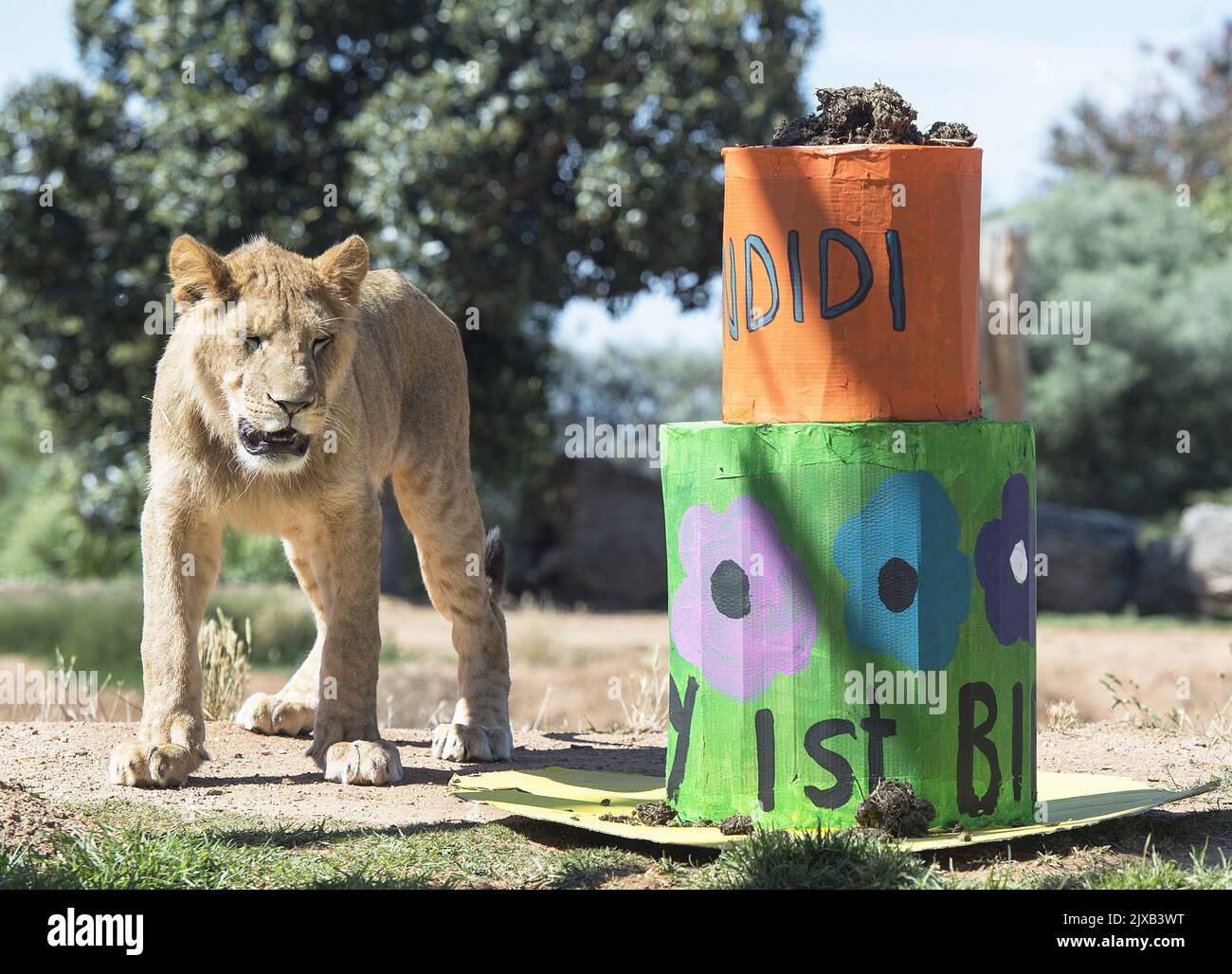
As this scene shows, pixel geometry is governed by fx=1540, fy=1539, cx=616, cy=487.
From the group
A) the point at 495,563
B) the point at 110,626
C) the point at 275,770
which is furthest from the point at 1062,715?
the point at 110,626

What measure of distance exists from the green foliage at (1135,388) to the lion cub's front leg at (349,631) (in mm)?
15981

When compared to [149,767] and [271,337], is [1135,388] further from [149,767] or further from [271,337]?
[149,767]

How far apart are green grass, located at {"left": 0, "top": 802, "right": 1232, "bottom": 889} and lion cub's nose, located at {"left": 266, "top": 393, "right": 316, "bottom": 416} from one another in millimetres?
1489

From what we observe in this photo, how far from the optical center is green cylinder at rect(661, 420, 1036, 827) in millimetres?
4801

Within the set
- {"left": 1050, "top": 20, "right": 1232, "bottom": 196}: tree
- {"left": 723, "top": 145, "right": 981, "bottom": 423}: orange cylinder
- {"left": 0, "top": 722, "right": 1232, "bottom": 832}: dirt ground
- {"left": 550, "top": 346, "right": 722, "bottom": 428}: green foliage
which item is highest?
{"left": 1050, "top": 20, "right": 1232, "bottom": 196}: tree

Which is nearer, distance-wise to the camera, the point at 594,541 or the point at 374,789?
the point at 374,789

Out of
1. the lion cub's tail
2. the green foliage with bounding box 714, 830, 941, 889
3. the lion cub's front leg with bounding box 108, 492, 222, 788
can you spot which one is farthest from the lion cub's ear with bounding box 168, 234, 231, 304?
the green foliage with bounding box 714, 830, 941, 889

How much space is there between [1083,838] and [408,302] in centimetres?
400

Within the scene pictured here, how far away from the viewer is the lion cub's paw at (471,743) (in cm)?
660

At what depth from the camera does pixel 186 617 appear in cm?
600

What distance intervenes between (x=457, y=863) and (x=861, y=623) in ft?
4.75

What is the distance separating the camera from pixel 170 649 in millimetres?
5914

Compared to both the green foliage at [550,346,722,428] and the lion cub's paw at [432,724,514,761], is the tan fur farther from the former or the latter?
the green foliage at [550,346,722,428]
